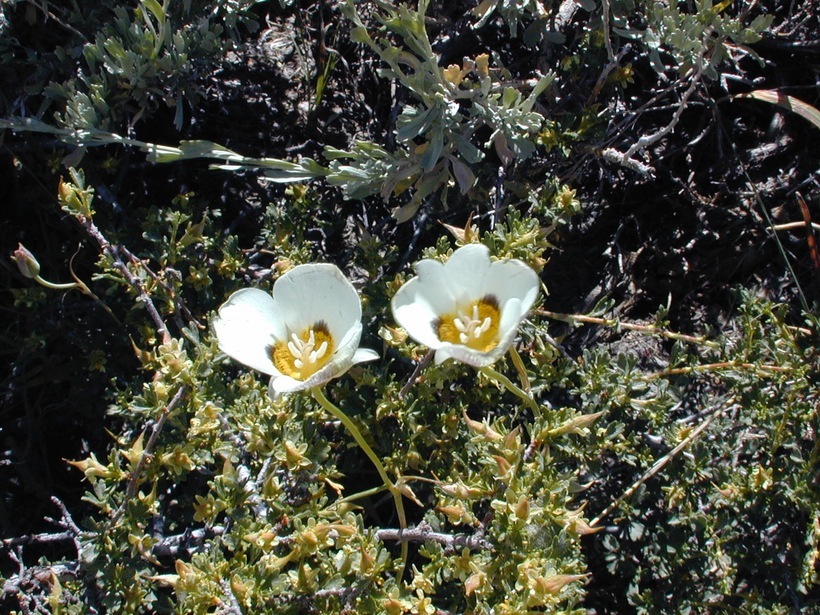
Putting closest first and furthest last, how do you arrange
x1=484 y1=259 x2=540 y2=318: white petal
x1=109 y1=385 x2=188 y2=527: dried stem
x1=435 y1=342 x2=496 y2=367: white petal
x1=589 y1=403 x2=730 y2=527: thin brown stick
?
x1=435 y1=342 x2=496 y2=367: white petal, x1=484 y1=259 x2=540 y2=318: white petal, x1=109 y1=385 x2=188 y2=527: dried stem, x1=589 y1=403 x2=730 y2=527: thin brown stick

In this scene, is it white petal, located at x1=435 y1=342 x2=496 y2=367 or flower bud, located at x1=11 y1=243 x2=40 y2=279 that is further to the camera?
flower bud, located at x1=11 y1=243 x2=40 y2=279

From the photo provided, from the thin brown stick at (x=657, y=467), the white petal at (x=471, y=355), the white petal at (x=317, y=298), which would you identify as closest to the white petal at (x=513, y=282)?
the white petal at (x=471, y=355)

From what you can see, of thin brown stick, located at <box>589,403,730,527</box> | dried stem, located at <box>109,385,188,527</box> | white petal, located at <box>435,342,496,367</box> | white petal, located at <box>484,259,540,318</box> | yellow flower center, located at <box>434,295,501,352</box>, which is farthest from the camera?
thin brown stick, located at <box>589,403,730,527</box>

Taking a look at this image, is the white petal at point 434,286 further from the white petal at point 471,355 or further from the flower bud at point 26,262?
the flower bud at point 26,262

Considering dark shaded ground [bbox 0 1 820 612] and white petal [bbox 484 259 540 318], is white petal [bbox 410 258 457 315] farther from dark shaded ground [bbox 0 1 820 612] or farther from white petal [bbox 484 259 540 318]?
dark shaded ground [bbox 0 1 820 612]

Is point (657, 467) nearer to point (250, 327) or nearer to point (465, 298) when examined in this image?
point (465, 298)

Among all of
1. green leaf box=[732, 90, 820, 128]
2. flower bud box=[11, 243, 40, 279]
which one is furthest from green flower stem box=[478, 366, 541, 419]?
green leaf box=[732, 90, 820, 128]

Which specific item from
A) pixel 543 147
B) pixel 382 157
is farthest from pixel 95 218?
pixel 543 147
